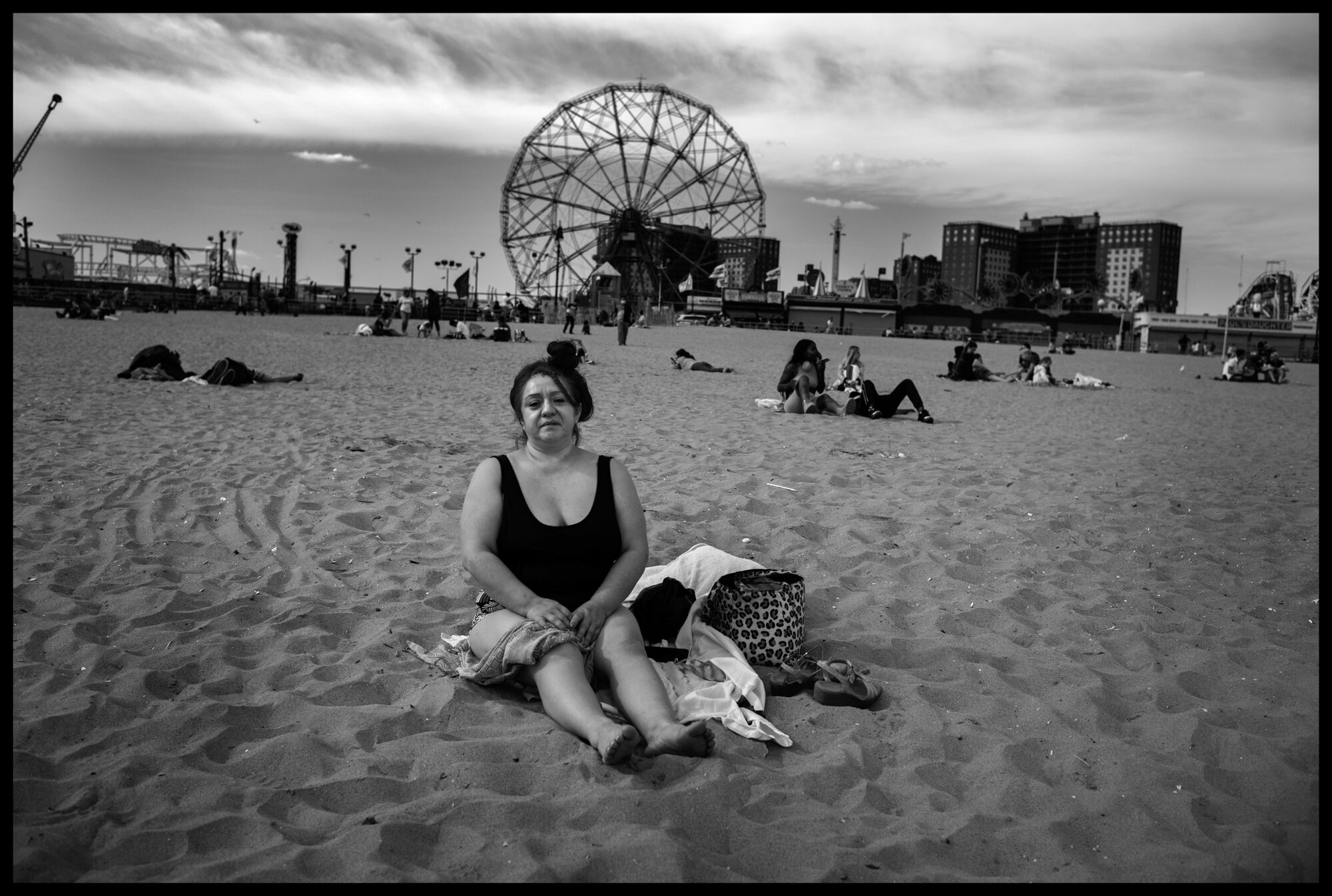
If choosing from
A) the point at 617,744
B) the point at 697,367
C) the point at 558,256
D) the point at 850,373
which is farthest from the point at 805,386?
the point at 558,256

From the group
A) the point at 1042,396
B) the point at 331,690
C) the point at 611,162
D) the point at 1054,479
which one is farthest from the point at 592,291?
the point at 331,690

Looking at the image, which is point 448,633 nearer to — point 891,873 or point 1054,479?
point 891,873

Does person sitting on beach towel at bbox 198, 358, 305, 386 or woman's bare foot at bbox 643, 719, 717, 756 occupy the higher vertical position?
person sitting on beach towel at bbox 198, 358, 305, 386

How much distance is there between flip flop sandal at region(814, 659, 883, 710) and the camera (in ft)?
9.95

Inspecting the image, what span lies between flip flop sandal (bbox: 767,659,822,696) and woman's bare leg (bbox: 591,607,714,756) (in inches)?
17.3

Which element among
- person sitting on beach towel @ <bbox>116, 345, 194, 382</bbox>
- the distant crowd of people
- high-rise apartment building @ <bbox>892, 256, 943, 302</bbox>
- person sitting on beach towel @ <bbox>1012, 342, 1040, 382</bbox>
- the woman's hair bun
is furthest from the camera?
high-rise apartment building @ <bbox>892, 256, 943, 302</bbox>

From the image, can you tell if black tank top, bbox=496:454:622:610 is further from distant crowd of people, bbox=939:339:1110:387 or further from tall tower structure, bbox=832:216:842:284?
tall tower structure, bbox=832:216:842:284

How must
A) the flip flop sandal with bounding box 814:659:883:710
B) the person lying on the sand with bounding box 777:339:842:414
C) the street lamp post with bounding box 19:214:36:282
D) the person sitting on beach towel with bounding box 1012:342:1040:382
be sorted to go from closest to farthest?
the flip flop sandal with bounding box 814:659:883:710, the person lying on the sand with bounding box 777:339:842:414, the person sitting on beach towel with bounding box 1012:342:1040:382, the street lamp post with bounding box 19:214:36:282

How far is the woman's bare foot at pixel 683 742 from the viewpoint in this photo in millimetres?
2559

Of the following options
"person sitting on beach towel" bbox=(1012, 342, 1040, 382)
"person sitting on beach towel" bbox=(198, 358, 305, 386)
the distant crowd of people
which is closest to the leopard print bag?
"person sitting on beach towel" bbox=(198, 358, 305, 386)

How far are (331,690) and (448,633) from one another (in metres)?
0.60

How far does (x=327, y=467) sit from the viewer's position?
6.24 m

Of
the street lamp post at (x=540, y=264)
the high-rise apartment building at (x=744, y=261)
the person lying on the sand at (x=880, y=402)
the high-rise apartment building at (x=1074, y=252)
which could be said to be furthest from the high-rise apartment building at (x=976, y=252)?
the person lying on the sand at (x=880, y=402)

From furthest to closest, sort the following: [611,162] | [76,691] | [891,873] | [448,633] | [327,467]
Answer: [611,162]
[327,467]
[448,633]
[76,691]
[891,873]
